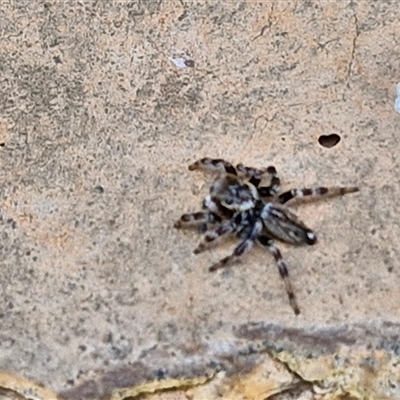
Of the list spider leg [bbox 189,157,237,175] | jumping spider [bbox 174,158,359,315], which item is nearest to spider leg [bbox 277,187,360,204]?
jumping spider [bbox 174,158,359,315]

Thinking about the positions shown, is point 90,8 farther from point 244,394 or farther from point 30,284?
point 244,394

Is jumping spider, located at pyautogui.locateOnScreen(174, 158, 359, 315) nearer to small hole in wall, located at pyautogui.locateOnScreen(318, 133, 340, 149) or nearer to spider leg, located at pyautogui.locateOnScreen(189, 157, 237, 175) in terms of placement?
spider leg, located at pyautogui.locateOnScreen(189, 157, 237, 175)

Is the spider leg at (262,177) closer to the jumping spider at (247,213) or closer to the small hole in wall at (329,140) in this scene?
the jumping spider at (247,213)

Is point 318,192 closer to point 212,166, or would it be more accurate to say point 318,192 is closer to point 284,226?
point 284,226

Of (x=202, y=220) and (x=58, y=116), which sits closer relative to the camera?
(x=202, y=220)

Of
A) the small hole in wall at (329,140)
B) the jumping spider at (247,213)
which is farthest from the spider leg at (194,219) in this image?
the small hole in wall at (329,140)

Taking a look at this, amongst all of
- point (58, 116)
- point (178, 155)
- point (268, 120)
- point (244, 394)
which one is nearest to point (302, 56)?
point (268, 120)

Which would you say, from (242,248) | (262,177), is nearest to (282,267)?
(242,248)
